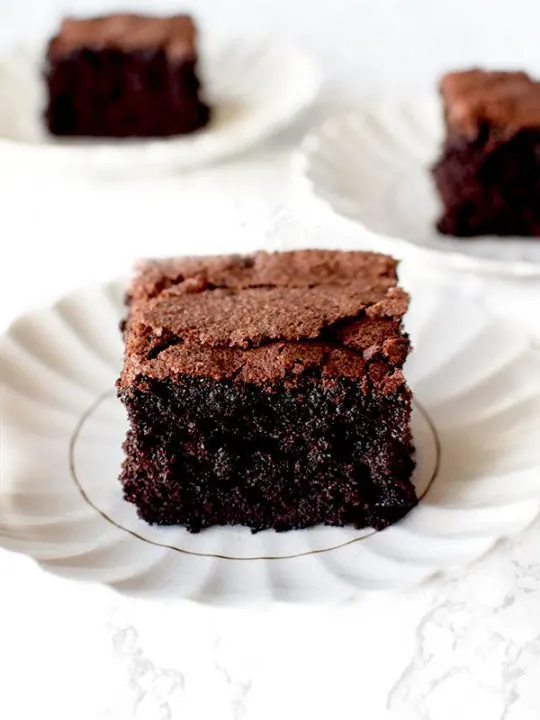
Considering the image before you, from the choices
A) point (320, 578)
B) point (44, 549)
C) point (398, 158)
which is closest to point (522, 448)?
point (320, 578)

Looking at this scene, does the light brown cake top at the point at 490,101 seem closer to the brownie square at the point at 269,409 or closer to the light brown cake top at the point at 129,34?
the light brown cake top at the point at 129,34

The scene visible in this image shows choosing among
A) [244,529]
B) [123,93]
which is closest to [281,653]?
[244,529]

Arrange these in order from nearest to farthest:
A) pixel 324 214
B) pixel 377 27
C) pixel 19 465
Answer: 1. pixel 19 465
2. pixel 324 214
3. pixel 377 27

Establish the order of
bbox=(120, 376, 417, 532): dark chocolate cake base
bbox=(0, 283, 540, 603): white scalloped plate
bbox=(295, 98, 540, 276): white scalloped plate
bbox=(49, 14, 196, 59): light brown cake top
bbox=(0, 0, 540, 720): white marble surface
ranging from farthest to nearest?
bbox=(49, 14, 196, 59): light brown cake top, bbox=(295, 98, 540, 276): white scalloped plate, bbox=(120, 376, 417, 532): dark chocolate cake base, bbox=(0, 283, 540, 603): white scalloped plate, bbox=(0, 0, 540, 720): white marble surface

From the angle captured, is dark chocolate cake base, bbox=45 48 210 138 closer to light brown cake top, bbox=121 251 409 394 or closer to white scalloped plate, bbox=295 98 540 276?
white scalloped plate, bbox=295 98 540 276

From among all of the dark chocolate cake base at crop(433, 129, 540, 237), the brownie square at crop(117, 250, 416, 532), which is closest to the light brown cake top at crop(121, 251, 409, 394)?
the brownie square at crop(117, 250, 416, 532)

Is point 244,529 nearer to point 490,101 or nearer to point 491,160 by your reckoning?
point 491,160

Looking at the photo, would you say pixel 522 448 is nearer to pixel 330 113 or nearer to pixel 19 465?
pixel 19 465
